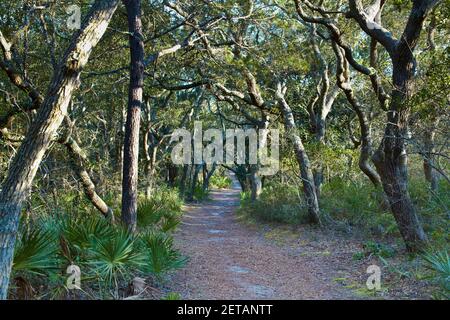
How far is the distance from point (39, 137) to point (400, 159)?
6697 millimetres

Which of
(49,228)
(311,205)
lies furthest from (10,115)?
(311,205)

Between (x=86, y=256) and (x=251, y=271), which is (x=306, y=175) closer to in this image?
(x=251, y=271)

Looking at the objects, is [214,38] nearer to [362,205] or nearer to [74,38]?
[362,205]

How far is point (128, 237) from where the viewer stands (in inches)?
266

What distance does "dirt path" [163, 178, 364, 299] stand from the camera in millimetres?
7152

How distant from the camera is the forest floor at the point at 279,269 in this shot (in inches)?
277

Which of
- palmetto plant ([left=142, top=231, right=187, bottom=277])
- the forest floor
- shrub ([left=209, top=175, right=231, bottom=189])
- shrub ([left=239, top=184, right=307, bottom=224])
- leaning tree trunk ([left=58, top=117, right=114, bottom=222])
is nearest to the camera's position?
the forest floor

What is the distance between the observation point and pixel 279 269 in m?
9.09

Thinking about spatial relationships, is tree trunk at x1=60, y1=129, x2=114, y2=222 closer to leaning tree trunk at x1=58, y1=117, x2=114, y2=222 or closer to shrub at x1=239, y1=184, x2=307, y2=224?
leaning tree trunk at x1=58, y1=117, x2=114, y2=222

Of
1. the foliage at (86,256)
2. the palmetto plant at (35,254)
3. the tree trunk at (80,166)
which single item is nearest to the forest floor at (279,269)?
the foliage at (86,256)

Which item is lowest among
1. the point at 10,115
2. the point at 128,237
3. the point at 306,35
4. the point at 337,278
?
the point at 337,278

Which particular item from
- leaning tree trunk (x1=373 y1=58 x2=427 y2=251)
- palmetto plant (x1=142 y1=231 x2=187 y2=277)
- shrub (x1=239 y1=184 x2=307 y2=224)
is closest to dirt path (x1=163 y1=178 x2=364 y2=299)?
palmetto plant (x1=142 y1=231 x2=187 y2=277)

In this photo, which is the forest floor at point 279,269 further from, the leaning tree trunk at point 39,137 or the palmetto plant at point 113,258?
the leaning tree trunk at point 39,137

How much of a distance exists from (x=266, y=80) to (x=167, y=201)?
697cm
